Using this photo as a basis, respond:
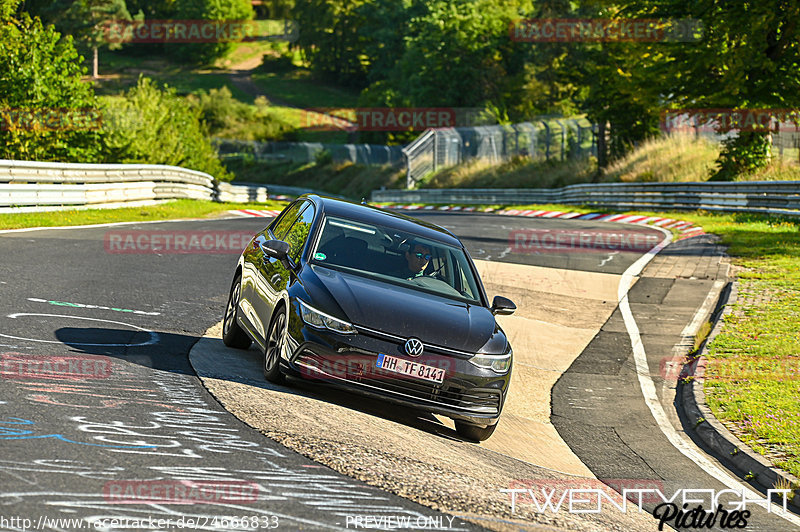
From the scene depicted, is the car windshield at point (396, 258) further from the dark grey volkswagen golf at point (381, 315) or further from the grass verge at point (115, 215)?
the grass verge at point (115, 215)

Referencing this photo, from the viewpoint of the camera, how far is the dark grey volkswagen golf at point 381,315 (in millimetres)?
7492

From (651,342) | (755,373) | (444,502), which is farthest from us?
(651,342)

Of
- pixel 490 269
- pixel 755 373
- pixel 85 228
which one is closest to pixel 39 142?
pixel 85 228

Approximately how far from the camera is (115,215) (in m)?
24.9

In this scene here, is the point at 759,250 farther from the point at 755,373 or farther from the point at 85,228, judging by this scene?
the point at 85,228

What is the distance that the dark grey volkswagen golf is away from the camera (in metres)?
7.49

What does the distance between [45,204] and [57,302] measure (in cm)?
1257

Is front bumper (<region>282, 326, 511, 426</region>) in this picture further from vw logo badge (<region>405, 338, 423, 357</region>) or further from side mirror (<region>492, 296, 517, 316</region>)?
side mirror (<region>492, 296, 517, 316</region>)

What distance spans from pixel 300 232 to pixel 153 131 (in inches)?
1181

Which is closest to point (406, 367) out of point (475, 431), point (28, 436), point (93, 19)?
point (475, 431)

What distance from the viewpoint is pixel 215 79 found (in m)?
140

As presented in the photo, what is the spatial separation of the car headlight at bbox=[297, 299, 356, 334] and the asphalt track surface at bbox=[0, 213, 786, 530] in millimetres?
973

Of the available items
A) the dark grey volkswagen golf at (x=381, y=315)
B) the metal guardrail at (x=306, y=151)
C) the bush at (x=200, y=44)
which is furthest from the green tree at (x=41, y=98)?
the bush at (x=200, y=44)

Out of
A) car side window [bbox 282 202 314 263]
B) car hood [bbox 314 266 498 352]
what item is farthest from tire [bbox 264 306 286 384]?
car side window [bbox 282 202 314 263]
